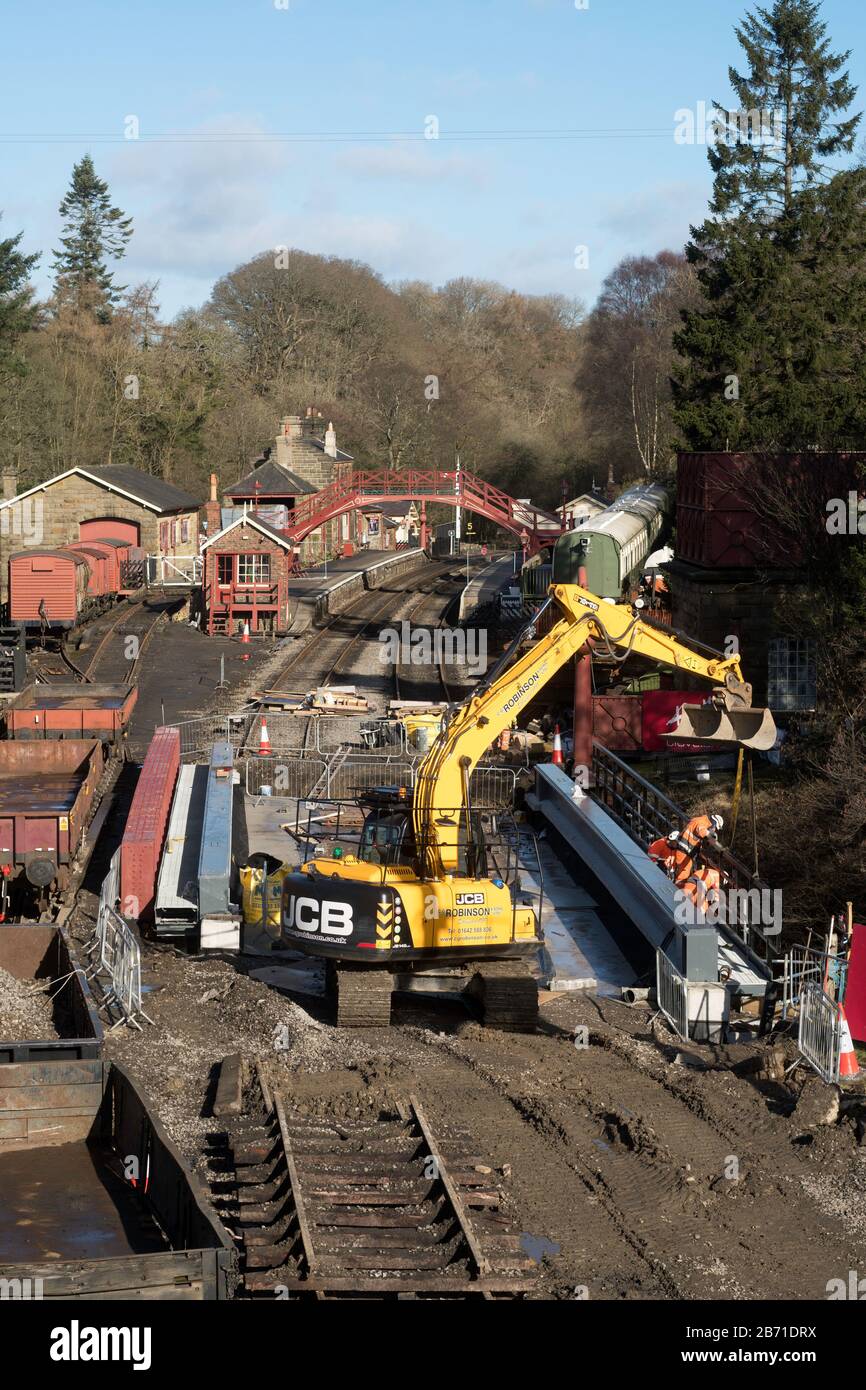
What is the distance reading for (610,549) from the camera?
32906mm

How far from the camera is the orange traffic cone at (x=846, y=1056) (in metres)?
13.1

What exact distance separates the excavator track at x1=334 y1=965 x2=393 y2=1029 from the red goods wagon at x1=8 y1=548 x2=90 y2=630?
96.2ft

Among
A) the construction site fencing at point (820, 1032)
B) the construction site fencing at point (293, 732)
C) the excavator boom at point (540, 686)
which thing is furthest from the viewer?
the construction site fencing at point (293, 732)

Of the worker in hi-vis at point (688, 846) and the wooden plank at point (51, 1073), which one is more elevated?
the worker in hi-vis at point (688, 846)

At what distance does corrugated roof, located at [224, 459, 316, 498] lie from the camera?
64188mm

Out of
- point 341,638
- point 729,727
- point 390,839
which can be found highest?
point 729,727

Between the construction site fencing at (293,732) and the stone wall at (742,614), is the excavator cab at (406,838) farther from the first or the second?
the stone wall at (742,614)

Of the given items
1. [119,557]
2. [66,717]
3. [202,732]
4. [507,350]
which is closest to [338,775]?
[66,717]

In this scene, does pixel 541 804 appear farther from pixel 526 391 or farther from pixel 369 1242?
pixel 526 391

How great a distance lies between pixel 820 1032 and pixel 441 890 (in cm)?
373

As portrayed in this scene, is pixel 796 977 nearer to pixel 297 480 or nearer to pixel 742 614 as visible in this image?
pixel 742 614

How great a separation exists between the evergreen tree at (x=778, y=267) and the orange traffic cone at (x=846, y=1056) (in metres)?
24.6

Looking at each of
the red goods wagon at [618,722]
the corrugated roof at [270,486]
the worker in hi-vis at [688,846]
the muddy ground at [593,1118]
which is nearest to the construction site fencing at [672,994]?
the muddy ground at [593,1118]
